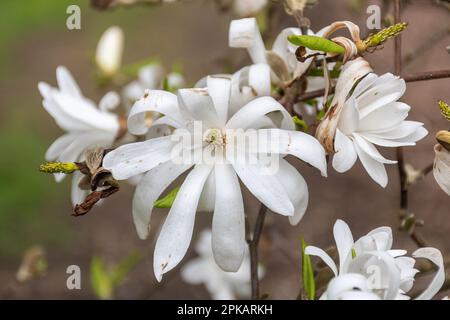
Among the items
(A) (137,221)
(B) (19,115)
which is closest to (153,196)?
(A) (137,221)

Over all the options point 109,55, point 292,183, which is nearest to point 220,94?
point 292,183

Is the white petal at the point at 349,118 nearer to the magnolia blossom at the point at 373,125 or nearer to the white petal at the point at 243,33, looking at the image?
the magnolia blossom at the point at 373,125

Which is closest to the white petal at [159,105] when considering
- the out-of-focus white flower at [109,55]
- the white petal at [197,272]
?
the out-of-focus white flower at [109,55]

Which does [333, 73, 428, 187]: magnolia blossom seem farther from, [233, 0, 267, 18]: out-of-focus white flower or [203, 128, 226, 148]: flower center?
[233, 0, 267, 18]: out-of-focus white flower

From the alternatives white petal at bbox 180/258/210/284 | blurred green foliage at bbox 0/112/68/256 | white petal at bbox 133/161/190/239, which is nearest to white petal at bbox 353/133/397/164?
white petal at bbox 133/161/190/239

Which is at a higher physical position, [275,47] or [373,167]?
[275,47]

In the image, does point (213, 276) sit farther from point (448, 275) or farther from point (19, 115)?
point (19, 115)

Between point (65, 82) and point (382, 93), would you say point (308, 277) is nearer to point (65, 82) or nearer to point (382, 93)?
point (382, 93)
